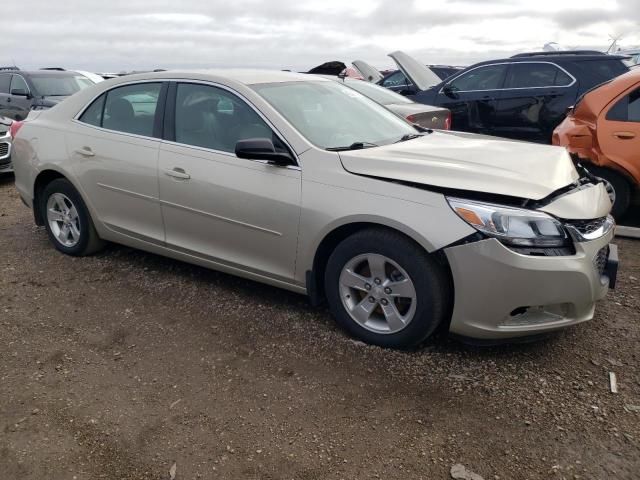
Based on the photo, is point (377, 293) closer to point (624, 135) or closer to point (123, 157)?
point (123, 157)

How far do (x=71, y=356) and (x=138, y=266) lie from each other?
144 cm

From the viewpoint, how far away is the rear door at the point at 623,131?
16.9 ft

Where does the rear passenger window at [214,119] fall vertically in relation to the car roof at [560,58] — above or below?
below

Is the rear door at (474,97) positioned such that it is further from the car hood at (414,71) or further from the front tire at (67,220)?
the front tire at (67,220)

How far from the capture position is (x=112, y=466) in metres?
2.43

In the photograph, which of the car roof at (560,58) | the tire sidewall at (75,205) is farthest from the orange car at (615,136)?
the tire sidewall at (75,205)

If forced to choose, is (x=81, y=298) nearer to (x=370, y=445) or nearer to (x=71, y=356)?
(x=71, y=356)

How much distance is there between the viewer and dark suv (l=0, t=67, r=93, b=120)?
11055mm

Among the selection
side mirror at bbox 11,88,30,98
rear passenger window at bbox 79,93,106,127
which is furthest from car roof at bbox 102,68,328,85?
side mirror at bbox 11,88,30,98

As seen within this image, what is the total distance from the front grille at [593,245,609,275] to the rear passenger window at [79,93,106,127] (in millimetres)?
3704

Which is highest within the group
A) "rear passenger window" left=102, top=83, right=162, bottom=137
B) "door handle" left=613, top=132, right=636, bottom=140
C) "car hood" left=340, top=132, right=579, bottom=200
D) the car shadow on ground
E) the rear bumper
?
"rear passenger window" left=102, top=83, right=162, bottom=137

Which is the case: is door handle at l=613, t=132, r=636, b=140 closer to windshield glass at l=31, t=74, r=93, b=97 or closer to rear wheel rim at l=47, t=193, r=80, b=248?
rear wheel rim at l=47, t=193, r=80, b=248

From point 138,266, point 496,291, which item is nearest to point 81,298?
point 138,266

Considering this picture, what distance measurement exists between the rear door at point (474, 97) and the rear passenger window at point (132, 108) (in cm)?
584
